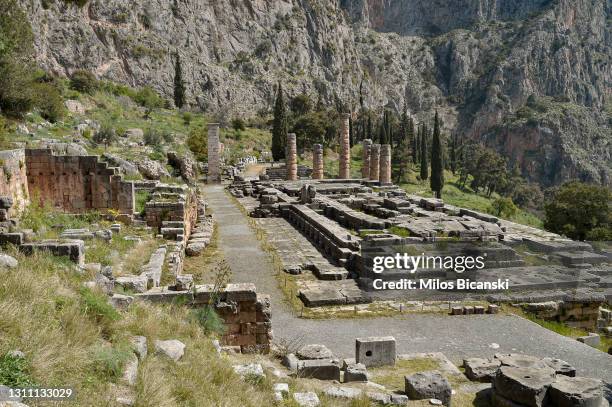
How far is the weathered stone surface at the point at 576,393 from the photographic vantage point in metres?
6.40

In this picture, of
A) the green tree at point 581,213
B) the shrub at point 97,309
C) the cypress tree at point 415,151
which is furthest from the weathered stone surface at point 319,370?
the cypress tree at point 415,151

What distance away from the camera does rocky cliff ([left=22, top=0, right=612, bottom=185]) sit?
66.6m

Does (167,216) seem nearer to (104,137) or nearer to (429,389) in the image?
(429,389)

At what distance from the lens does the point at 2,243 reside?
7879mm

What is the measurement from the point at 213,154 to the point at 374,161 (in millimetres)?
13008

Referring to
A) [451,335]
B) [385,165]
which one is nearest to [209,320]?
[451,335]

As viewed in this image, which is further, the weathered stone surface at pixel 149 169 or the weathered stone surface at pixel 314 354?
the weathered stone surface at pixel 149 169

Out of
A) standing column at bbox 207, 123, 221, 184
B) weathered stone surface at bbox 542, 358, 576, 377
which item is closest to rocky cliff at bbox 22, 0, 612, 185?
standing column at bbox 207, 123, 221, 184

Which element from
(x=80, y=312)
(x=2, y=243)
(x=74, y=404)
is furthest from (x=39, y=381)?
(x=2, y=243)

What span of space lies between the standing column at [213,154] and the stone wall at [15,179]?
83.3 ft

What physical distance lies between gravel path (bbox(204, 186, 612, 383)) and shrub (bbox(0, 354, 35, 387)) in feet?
20.8

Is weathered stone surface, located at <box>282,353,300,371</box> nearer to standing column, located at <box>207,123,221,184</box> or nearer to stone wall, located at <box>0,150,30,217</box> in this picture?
stone wall, located at <box>0,150,30,217</box>

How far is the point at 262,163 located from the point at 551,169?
270 feet

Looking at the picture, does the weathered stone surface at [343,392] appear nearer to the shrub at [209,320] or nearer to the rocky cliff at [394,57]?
the shrub at [209,320]
